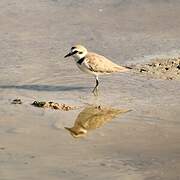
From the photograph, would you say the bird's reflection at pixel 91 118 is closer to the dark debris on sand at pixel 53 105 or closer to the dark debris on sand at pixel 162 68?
the dark debris on sand at pixel 53 105

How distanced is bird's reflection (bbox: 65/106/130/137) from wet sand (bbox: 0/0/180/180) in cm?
10

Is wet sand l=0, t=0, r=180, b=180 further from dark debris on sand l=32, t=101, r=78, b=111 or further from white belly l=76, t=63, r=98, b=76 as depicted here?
white belly l=76, t=63, r=98, b=76

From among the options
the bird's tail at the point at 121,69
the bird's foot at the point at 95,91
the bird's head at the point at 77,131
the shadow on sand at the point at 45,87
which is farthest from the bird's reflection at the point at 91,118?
the bird's tail at the point at 121,69

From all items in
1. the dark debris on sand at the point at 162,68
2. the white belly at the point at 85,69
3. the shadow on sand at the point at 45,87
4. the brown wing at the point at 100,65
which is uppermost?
the brown wing at the point at 100,65

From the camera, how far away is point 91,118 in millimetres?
9500

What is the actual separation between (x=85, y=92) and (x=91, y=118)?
4.18ft

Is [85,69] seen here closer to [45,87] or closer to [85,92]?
[85,92]

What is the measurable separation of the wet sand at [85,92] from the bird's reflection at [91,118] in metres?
0.10

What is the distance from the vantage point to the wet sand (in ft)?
25.3

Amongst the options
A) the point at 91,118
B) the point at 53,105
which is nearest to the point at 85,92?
the point at 53,105

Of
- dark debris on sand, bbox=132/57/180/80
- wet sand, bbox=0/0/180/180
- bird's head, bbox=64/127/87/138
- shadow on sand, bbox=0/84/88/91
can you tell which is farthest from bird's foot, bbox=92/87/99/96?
bird's head, bbox=64/127/87/138

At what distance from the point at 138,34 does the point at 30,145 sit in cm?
620

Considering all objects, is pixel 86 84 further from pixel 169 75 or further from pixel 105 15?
pixel 105 15

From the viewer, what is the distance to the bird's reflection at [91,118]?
8.96m
